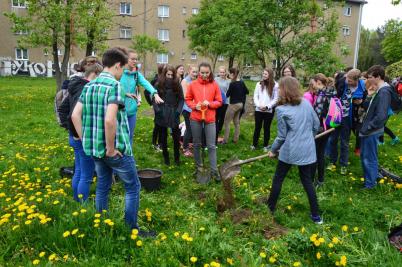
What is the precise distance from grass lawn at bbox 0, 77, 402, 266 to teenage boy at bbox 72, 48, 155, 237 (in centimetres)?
60

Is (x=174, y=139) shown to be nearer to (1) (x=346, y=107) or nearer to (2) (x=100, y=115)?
(1) (x=346, y=107)

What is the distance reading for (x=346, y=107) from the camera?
21.0 feet

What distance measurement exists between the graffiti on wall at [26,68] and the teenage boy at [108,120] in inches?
1354

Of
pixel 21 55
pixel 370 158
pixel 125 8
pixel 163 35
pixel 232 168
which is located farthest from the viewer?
pixel 163 35

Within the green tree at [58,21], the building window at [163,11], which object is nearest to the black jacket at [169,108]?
the green tree at [58,21]

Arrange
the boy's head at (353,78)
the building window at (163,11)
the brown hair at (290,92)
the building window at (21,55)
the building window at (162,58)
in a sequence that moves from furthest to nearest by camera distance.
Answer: the building window at (162,58) → the building window at (163,11) → the building window at (21,55) → the boy's head at (353,78) → the brown hair at (290,92)

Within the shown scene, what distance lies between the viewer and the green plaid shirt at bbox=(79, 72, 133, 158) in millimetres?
3229

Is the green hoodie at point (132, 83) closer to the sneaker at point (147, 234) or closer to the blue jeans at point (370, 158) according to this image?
the sneaker at point (147, 234)

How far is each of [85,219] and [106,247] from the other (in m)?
0.44

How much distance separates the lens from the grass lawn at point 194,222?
3375mm

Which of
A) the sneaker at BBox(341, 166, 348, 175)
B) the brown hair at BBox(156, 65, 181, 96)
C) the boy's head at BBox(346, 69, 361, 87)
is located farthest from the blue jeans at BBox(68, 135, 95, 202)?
the boy's head at BBox(346, 69, 361, 87)

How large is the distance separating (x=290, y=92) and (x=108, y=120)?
2.30 metres

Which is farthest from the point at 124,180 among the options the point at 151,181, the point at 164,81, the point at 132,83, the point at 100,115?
the point at 164,81

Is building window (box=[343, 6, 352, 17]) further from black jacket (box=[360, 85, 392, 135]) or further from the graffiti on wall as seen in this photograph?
black jacket (box=[360, 85, 392, 135])
